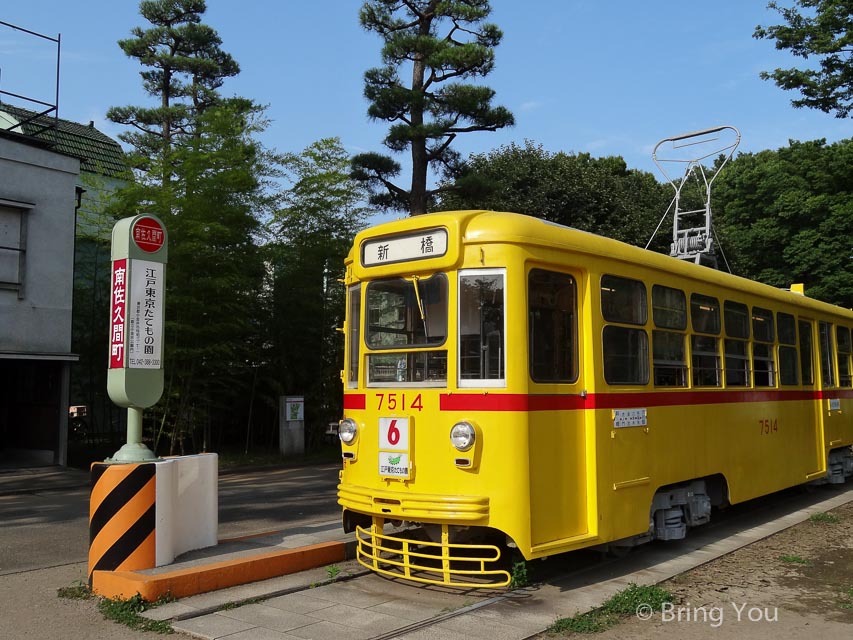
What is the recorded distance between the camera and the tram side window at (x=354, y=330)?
22.4 ft

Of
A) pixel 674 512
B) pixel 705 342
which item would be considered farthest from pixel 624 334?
pixel 674 512

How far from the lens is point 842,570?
273 inches

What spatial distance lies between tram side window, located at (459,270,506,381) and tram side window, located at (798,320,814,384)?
638 centimetres

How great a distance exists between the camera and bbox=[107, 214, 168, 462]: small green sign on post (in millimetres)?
6293

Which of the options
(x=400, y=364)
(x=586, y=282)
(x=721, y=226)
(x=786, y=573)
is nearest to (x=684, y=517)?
(x=786, y=573)

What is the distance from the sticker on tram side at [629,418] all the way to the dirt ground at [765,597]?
1345mm

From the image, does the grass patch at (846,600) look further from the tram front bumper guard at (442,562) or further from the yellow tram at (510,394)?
the tram front bumper guard at (442,562)

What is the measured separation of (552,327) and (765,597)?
→ 2.71 m

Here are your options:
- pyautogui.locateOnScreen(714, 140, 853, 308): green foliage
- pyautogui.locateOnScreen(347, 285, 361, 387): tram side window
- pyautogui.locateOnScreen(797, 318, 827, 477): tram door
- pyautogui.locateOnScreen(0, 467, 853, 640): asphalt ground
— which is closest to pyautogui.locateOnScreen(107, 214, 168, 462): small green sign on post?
pyautogui.locateOnScreen(0, 467, 853, 640): asphalt ground

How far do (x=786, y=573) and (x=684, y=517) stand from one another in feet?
3.71

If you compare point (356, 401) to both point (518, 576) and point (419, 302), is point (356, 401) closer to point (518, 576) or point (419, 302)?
point (419, 302)

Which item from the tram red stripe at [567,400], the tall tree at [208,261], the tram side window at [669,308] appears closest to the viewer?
the tram red stripe at [567,400]

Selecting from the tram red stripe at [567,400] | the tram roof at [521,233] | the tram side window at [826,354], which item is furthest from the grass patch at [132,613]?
the tram side window at [826,354]

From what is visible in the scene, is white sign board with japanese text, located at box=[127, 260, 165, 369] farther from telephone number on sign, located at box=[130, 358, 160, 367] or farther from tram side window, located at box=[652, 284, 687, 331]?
tram side window, located at box=[652, 284, 687, 331]
